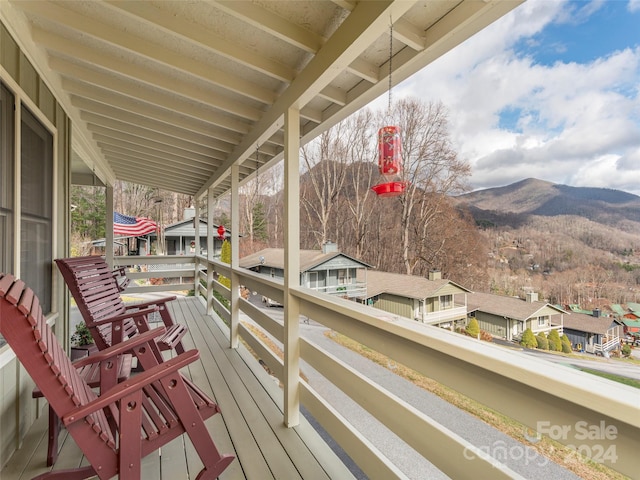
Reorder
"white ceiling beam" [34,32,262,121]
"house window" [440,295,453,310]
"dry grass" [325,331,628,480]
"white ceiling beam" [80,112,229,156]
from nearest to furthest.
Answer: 1. "dry grass" [325,331,628,480]
2. "house window" [440,295,453,310]
3. "white ceiling beam" [34,32,262,121]
4. "white ceiling beam" [80,112,229,156]

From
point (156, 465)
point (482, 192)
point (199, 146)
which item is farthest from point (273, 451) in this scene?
point (199, 146)

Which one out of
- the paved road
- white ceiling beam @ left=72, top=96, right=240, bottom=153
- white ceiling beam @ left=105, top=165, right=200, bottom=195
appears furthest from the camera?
white ceiling beam @ left=105, top=165, right=200, bottom=195

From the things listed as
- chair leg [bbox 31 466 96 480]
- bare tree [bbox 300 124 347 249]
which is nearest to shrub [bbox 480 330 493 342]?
bare tree [bbox 300 124 347 249]

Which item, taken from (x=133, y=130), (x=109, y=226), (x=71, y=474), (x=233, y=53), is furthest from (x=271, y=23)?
(x=109, y=226)

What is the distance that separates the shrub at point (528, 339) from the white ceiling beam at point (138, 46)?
7.37 feet

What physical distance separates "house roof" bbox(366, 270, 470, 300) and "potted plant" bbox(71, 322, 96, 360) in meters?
3.18

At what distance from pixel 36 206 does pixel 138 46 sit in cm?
134

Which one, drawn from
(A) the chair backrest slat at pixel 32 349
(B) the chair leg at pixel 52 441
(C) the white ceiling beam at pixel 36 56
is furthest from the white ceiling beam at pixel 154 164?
(A) the chair backrest slat at pixel 32 349

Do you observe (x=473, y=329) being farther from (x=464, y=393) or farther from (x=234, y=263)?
(x=234, y=263)

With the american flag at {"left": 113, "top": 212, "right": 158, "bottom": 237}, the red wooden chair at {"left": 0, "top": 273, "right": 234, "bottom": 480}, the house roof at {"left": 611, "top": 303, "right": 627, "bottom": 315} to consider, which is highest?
the american flag at {"left": 113, "top": 212, "right": 158, "bottom": 237}

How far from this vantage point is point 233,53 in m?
A: 1.85

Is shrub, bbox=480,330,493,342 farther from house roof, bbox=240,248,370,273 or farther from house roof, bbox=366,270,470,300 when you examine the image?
house roof, bbox=240,248,370,273

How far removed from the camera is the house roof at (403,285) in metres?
1.11

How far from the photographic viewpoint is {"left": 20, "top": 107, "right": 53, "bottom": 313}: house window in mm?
1961
